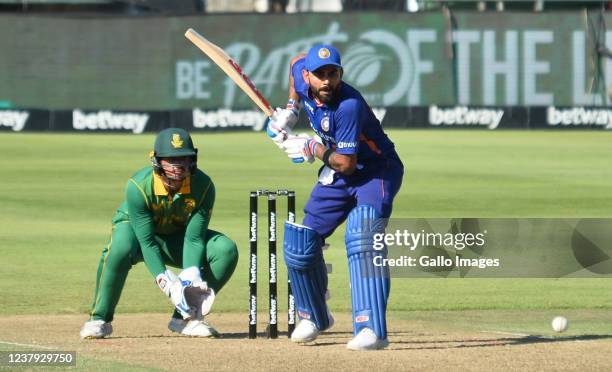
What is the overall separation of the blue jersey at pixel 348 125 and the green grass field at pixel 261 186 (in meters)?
2.94

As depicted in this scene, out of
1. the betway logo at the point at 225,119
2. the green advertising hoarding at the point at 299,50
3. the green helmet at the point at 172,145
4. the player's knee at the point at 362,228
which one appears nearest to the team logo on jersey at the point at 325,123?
the player's knee at the point at 362,228

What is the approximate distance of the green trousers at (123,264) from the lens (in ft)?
29.1

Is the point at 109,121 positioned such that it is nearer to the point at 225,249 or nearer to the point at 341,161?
the point at 225,249

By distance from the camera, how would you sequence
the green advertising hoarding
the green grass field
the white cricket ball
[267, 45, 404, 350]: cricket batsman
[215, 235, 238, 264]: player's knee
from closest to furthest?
[267, 45, 404, 350]: cricket batsman → [215, 235, 238, 264]: player's knee → the white cricket ball → the green grass field → the green advertising hoarding

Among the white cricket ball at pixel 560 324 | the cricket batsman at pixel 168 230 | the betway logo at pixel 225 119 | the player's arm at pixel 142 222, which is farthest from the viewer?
the betway logo at pixel 225 119

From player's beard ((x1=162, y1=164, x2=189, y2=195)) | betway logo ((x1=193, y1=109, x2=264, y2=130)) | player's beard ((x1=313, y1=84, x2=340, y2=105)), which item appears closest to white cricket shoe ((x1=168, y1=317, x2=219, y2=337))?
player's beard ((x1=162, y1=164, x2=189, y2=195))

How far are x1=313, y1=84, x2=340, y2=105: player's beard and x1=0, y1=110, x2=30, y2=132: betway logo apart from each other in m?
24.7

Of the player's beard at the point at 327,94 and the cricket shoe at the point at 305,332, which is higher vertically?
the player's beard at the point at 327,94

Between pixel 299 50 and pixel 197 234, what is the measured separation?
84.7ft

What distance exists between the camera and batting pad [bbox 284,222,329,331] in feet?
27.6

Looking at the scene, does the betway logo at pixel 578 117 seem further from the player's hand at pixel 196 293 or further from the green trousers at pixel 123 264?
the player's hand at pixel 196 293

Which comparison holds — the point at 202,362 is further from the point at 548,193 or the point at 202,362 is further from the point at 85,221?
the point at 548,193

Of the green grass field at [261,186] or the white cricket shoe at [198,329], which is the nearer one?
the white cricket shoe at [198,329]

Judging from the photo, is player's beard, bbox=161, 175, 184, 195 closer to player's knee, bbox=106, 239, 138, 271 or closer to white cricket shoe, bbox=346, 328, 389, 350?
player's knee, bbox=106, 239, 138, 271
